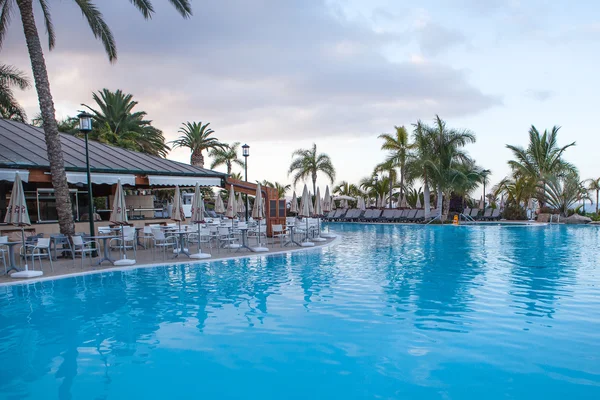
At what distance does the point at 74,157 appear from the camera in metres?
17.1

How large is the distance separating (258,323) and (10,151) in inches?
565

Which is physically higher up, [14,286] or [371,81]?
[371,81]

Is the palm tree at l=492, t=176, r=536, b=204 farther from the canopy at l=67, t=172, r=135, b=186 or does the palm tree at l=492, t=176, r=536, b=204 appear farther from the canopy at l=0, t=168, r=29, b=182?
the canopy at l=0, t=168, r=29, b=182

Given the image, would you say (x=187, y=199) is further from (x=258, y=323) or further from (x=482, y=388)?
(x=482, y=388)

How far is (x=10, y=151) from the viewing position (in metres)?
15.8

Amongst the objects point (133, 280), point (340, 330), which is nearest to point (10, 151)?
point (133, 280)

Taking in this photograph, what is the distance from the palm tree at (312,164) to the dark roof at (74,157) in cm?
2029

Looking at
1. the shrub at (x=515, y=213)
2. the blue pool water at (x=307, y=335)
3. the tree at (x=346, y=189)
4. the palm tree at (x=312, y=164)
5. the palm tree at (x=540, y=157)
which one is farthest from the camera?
the tree at (x=346, y=189)

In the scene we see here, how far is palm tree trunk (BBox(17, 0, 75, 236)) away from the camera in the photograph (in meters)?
13.1

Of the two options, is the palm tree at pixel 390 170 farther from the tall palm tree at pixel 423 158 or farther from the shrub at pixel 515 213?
the shrub at pixel 515 213

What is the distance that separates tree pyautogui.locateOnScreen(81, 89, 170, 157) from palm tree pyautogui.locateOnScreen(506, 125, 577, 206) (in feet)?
104

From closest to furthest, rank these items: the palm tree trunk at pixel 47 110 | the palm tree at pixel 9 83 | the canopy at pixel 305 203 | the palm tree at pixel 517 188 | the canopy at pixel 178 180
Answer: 1. the palm tree trunk at pixel 47 110
2. the canopy at pixel 178 180
3. the canopy at pixel 305 203
4. the palm tree at pixel 9 83
5. the palm tree at pixel 517 188

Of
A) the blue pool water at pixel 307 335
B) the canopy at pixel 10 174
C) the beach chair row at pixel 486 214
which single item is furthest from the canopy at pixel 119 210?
the beach chair row at pixel 486 214

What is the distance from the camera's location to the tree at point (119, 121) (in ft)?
101
